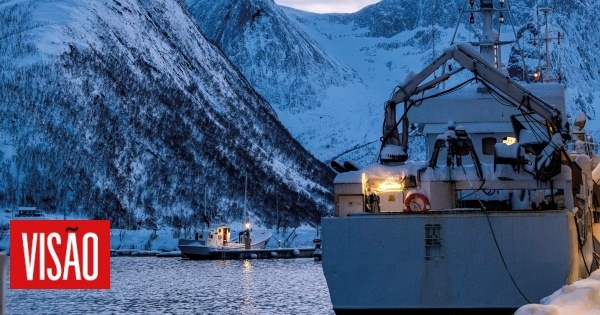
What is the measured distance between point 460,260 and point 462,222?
102 centimetres

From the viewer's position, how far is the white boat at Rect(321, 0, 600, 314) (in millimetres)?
26156

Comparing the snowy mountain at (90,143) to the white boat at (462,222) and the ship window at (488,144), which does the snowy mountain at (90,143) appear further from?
the white boat at (462,222)

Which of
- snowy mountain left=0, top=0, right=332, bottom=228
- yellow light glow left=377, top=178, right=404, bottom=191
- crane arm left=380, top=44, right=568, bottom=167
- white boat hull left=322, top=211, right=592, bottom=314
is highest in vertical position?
snowy mountain left=0, top=0, right=332, bottom=228

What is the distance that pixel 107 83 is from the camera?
7357 inches

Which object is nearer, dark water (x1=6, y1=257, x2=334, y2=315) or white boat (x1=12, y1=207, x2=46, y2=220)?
dark water (x1=6, y1=257, x2=334, y2=315)

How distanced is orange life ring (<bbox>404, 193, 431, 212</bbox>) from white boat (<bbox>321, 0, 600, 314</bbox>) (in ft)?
0.10

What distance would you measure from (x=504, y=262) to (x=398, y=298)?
3013 millimetres

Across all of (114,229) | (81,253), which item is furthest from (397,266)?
(114,229)

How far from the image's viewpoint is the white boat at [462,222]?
26.2 meters

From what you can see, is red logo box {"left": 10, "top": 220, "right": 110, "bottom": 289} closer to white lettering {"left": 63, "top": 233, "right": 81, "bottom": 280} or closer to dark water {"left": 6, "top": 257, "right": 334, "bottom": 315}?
white lettering {"left": 63, "top": 233, "right": 81, "bottom": 280}

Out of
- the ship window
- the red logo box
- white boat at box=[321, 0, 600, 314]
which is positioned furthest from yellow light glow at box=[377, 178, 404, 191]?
the red logo box

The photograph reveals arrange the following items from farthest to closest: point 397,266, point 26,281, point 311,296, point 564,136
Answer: point 311,296
point 564,136
point 397,266
point 26,281

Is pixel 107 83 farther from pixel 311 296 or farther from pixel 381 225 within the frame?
pixel 381 225

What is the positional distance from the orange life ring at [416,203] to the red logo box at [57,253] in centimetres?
1958
